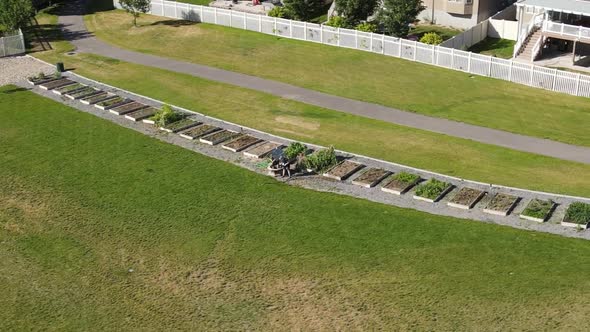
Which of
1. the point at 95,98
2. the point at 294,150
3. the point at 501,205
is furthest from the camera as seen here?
the point at 95,98

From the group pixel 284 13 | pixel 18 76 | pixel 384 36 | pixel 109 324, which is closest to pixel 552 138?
pixel 384 36

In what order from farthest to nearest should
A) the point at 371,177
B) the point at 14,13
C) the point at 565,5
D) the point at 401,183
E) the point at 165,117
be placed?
the point at 14,13
the point at 565,5
the point at 165,117
the point at 371,177
the point at 401,183

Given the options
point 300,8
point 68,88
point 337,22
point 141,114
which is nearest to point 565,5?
point 337,22

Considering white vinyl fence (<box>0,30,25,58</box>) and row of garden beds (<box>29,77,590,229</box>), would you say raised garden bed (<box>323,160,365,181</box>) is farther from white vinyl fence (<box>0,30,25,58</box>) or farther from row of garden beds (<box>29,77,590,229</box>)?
white vinyl fence (<box>0,30,25,58</box>)

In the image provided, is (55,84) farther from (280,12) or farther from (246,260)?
(246,260)

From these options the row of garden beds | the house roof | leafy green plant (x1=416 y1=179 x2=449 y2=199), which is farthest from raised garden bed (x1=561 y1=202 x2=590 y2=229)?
the house roof

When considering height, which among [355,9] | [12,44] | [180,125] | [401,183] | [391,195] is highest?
[355,9]

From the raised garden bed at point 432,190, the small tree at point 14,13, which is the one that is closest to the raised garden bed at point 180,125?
the raised garden bed at point 432,190

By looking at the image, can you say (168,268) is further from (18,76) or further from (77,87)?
(18,76)
